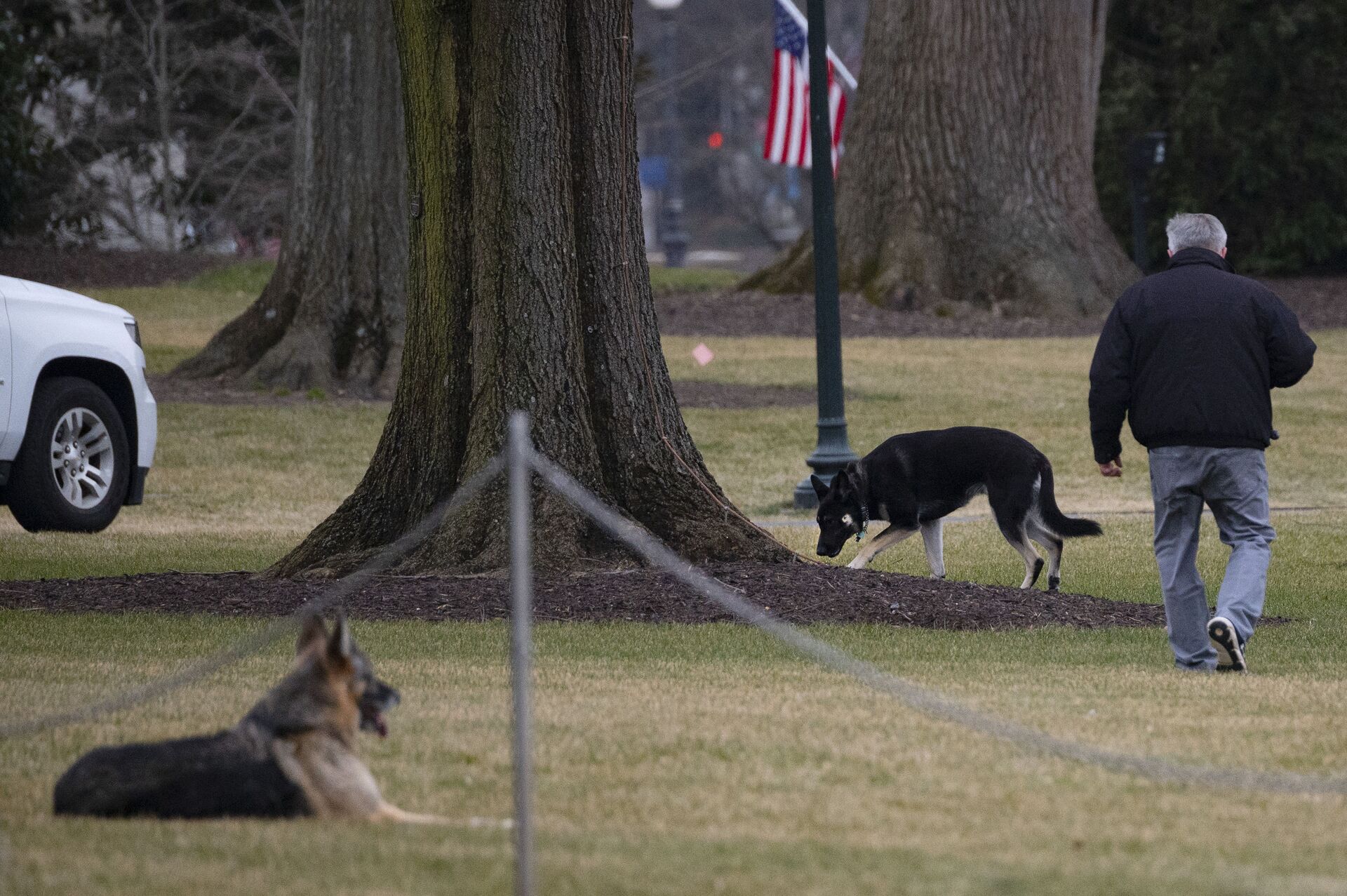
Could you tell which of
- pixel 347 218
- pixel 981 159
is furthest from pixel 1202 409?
pixel 981 159

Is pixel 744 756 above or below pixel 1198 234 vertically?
below

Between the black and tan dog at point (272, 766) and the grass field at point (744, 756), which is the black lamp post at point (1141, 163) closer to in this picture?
the grass field at point (744, 756)

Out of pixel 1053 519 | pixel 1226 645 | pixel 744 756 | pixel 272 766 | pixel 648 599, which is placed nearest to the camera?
pixel 272 766

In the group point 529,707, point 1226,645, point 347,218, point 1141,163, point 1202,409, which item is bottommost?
point 1226,645

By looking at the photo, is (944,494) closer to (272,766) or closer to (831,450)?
(831,450)

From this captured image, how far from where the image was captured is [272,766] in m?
5.01

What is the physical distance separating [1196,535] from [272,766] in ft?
15.6

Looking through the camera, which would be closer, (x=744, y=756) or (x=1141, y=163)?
(x=744, y=756)

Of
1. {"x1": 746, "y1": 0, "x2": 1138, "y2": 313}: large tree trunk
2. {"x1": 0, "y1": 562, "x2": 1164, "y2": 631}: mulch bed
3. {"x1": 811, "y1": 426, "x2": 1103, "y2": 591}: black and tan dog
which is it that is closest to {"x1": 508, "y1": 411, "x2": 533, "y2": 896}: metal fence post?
{"x1": 0, "y1": 562, "x2": 1164, "y2": 631}: mulch bed

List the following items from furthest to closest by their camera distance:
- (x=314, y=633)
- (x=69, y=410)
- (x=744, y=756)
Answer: (x=69, y=410) < (x=744, y=756) < (x=314, y=633)

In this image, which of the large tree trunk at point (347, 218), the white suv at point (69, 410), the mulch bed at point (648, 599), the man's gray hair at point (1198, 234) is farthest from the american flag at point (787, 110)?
the man's gray hair at point (1198, 234)

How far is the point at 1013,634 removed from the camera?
897 centimetres

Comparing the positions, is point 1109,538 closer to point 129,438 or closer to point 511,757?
point 129,438

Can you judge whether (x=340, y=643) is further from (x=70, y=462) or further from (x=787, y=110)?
(x=787, y=110)
